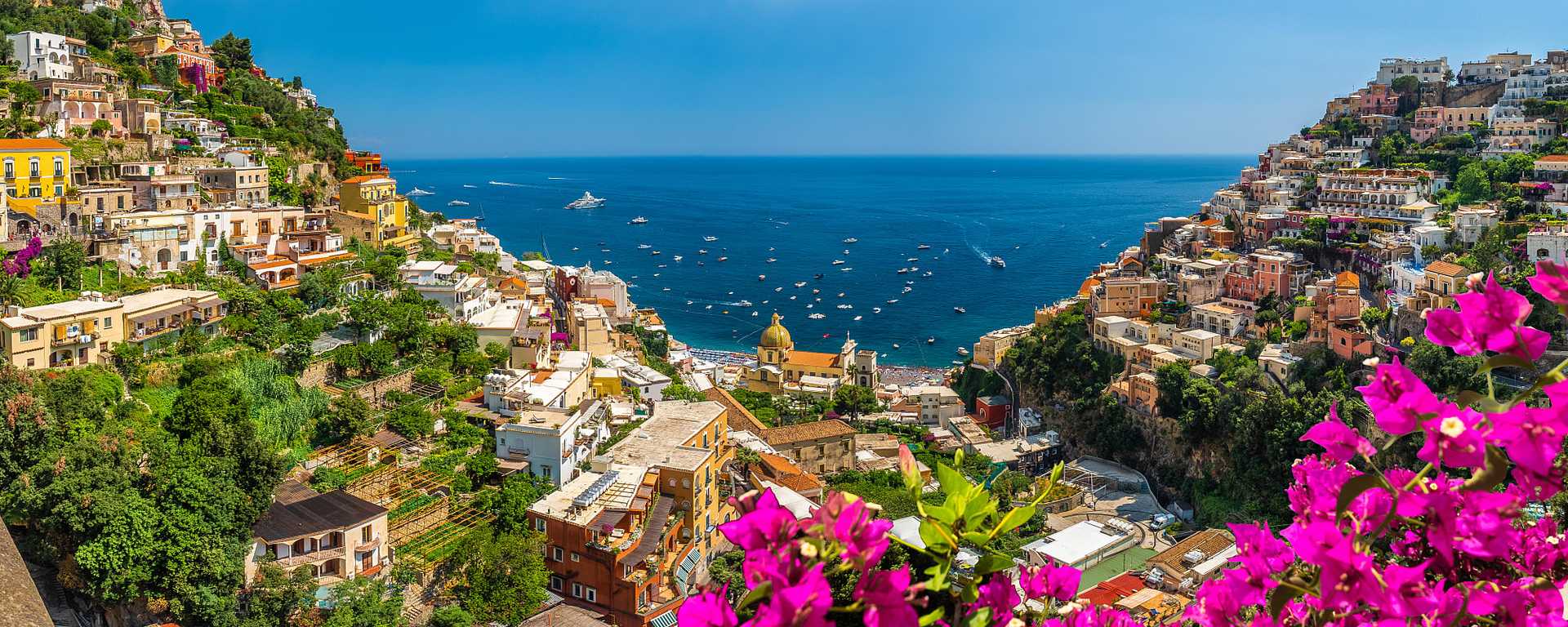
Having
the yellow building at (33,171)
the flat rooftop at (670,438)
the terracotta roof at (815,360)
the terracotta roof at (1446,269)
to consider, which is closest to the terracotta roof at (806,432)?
the flat rooftop at (670,438)

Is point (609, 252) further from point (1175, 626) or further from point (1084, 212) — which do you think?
point (1175, 626)

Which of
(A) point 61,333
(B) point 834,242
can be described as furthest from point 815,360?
(B) point 834,242

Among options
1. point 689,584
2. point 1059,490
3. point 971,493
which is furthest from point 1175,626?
point 1059,490

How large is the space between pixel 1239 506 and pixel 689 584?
38.1 ft

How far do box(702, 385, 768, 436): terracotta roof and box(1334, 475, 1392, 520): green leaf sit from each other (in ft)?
60.8

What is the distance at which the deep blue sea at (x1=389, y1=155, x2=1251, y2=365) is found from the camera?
41.6 metres

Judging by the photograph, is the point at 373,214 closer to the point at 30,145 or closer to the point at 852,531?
the point at 30,145

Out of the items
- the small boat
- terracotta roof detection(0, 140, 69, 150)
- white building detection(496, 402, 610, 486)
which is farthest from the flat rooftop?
the small boat

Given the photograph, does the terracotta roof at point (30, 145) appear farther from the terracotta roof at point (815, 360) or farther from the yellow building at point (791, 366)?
the terracotta roof at point (815, 360)

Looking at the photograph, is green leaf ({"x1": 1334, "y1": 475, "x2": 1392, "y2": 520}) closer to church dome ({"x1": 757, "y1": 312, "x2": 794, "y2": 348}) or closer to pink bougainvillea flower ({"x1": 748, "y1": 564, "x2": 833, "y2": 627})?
pink bougainvillea flower ({"x1": 748, "y1": 564, "x2": 833, "y2": 627})

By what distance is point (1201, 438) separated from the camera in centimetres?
2227

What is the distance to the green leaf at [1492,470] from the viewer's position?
5.20ft

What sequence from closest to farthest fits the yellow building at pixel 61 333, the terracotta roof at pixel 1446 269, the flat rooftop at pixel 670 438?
the yellow building at pixel 61 333 → the flat rooftop at pixel 670 438 → the terracotta roof at pixel 1446 269

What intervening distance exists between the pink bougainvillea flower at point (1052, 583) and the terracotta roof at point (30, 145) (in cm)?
2069
